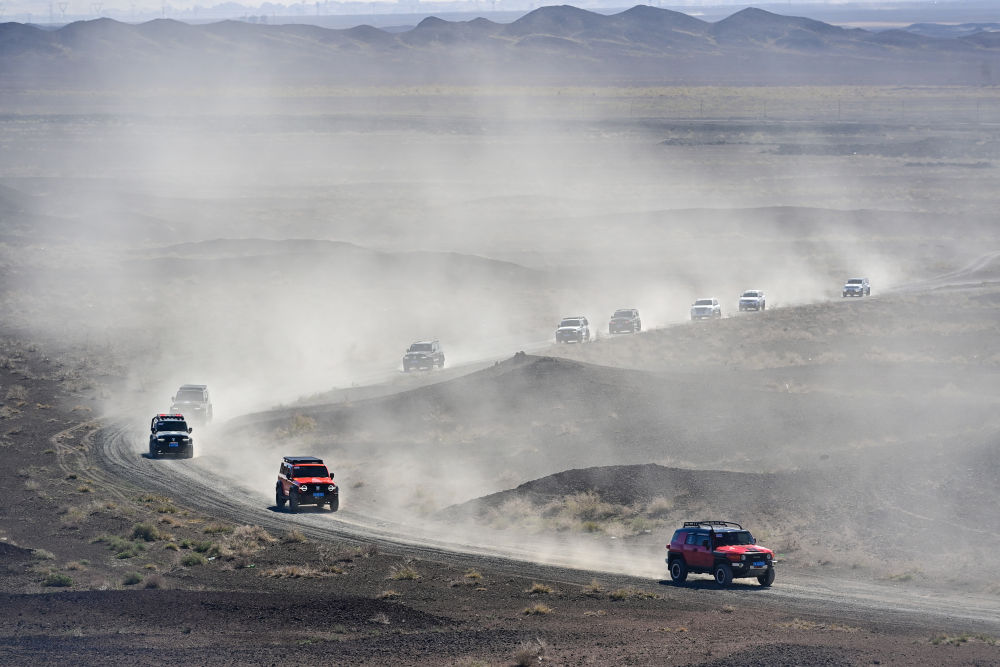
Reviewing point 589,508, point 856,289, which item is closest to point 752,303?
point 856,289

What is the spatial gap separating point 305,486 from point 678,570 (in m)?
13.3

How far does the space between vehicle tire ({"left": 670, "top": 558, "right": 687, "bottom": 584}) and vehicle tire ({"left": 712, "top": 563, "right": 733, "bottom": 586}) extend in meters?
0.69

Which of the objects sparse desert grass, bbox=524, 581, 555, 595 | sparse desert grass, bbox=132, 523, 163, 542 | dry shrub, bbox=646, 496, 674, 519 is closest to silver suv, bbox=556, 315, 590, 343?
dry shrub, bbox=646, 496, 674, 519

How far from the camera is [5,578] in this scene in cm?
2712

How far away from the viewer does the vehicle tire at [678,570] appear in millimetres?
27797

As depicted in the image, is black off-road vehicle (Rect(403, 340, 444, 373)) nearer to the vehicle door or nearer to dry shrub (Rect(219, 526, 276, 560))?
dry shrub (Rect(219, 526, 276, 560))

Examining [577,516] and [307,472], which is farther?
[307,472]

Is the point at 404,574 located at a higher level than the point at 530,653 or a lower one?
higher

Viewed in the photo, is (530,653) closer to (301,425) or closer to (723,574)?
(723,574)

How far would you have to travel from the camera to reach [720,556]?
27.2 metres

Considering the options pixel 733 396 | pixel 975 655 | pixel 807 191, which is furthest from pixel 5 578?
pixel 807 191

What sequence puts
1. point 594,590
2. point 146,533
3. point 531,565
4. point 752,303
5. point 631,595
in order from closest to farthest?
point 631,595
point 594,590
point 531,565
point 146,533
point 752,303

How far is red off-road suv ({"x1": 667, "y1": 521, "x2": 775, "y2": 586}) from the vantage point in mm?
27094

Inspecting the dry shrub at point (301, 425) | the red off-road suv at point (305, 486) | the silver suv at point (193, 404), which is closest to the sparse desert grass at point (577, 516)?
the red off-road suv at point (305, 486)
